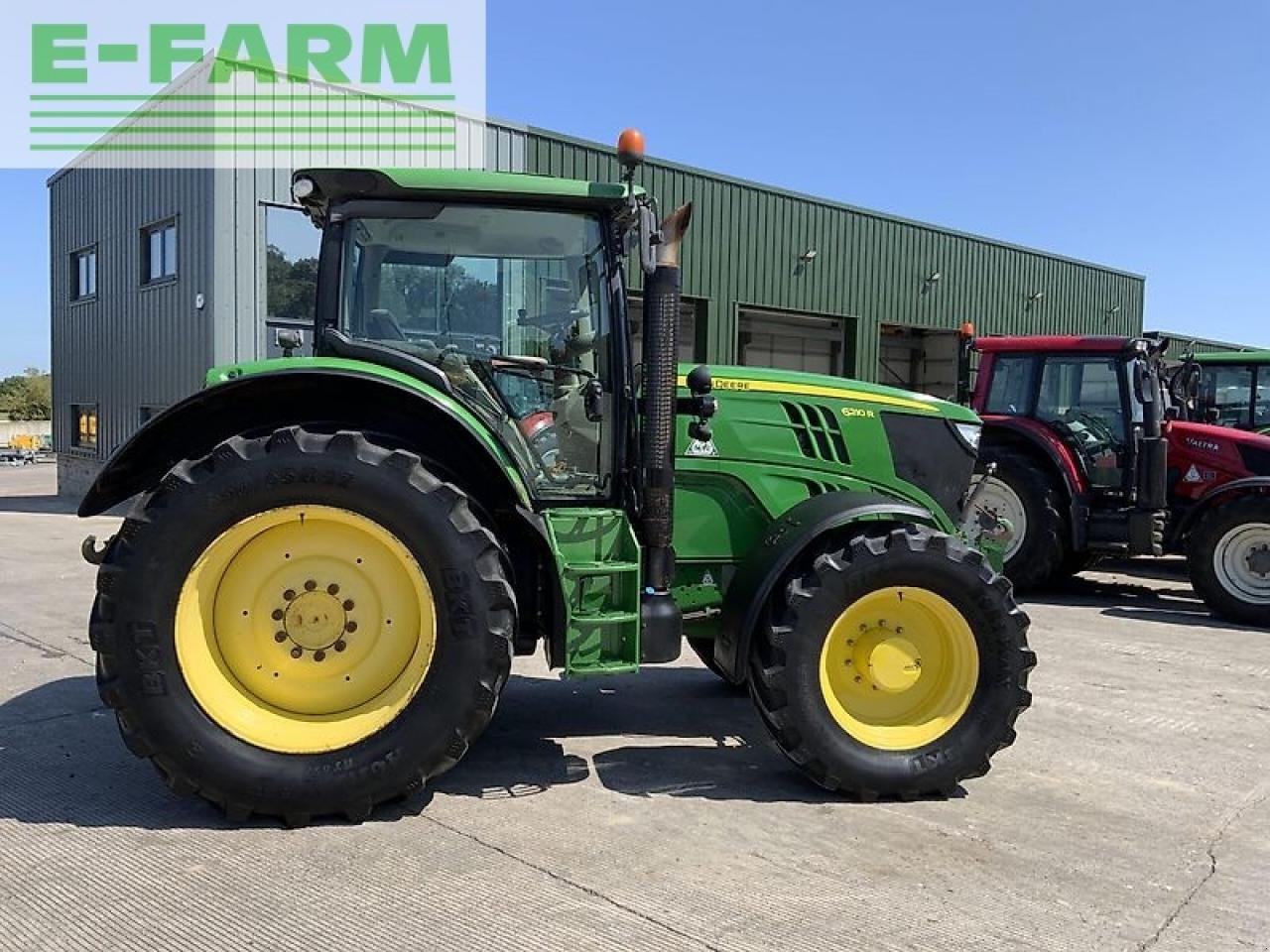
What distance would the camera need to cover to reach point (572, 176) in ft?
48.0

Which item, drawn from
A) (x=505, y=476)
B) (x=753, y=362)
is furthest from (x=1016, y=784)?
(x=753, y=362)

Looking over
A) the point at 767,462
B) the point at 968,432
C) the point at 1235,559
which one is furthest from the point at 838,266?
the point at 767,462

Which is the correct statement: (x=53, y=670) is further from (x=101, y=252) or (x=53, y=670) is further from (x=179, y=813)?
(x=101, y=252)

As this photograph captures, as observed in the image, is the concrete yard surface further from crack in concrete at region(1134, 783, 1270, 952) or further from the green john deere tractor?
the green john deere tractor

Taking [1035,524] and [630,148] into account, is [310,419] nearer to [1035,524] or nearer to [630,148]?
[630,148]

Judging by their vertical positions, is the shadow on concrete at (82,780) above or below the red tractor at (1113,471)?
below

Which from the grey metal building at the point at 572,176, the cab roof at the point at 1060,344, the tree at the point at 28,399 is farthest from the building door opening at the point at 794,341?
the tree at the point at 28,399

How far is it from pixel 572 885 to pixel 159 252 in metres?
15.1

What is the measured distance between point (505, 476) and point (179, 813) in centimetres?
168

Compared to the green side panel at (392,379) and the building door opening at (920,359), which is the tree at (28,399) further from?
the green side panel at (392,379)

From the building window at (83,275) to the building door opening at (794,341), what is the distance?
457 inches

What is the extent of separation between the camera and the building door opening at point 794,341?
1839cm

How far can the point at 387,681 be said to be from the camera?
12.3ft

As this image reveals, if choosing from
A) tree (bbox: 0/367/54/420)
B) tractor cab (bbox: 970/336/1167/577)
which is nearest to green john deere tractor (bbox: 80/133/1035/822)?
tractor cab (bbox: 970/336/1167/577)
